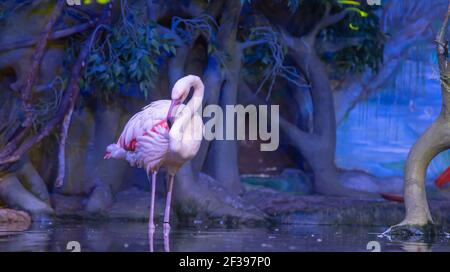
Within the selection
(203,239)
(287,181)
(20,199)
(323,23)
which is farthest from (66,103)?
(323,23)

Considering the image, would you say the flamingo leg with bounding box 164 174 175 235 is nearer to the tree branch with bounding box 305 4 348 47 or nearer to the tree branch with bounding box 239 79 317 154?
the tree branch with bounding box 239 79 317 154

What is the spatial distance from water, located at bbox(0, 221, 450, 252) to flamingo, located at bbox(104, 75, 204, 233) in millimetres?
508

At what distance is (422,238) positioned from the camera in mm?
7480

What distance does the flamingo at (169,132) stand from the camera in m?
7.61

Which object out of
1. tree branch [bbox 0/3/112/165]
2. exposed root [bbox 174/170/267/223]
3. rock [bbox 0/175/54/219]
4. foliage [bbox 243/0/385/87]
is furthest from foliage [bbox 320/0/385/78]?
rock [bbox 0/175/54/219]

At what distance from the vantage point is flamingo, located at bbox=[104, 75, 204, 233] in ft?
25.0

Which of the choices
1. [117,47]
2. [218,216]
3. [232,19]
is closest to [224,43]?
[232,19]

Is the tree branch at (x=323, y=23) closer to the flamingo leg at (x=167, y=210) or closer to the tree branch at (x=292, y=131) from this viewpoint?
the tree branch at (x=292, y=131)

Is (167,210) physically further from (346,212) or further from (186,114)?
(346,212)

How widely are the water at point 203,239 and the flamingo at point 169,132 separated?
51 cm

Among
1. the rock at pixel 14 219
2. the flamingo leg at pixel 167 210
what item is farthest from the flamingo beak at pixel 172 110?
the rock at pixel 14 219

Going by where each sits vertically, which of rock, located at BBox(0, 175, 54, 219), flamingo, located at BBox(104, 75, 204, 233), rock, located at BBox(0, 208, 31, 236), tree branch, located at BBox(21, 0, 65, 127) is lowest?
rock, located at BBox(0, 208, 31, 236)
